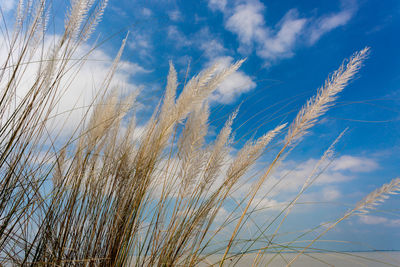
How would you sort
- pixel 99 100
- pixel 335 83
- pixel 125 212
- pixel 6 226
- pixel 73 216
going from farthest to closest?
pixel 99 100 → pixel 73 216 → pixel 125 212 → pixel 6 226 → pixel 335 83

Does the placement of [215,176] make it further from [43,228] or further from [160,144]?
[43,228]

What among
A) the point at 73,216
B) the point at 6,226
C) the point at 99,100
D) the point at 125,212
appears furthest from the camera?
the point at 99,100

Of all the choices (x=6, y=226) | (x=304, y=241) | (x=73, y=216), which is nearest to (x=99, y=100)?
(x=73, y=216)

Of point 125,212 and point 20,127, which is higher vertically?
point 20,127

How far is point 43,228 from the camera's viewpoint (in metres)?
1.67

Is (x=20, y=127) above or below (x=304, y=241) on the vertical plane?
above

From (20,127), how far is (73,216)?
2.04 ft

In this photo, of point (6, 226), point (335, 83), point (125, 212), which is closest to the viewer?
point (335, 83)

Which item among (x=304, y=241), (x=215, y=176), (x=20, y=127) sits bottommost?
(x=304, y=241)

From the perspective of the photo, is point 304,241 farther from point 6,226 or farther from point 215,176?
point 6,226

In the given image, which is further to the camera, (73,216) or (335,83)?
(73,216)

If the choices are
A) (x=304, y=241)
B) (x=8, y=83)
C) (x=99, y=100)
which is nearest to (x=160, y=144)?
(x=99, y=100)

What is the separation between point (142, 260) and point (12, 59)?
4.69 feet

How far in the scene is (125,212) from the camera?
5.48ft
